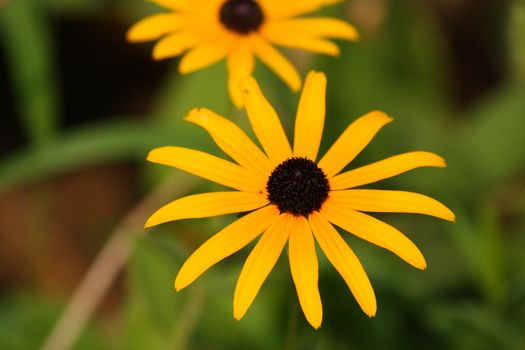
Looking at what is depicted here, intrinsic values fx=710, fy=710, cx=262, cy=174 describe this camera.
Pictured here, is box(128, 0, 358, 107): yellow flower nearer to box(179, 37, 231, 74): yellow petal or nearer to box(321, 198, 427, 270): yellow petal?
box(179, 37, 231, 74): yellow petal

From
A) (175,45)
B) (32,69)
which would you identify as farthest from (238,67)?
(32,69)

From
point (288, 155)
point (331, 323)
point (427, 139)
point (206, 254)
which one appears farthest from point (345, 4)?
point (206, 254)

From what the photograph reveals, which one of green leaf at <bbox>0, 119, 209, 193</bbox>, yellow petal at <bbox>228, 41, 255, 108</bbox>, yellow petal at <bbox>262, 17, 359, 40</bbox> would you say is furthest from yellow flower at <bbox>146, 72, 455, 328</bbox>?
green leaf at <bbox>0, 119, 209, 193</bbox>

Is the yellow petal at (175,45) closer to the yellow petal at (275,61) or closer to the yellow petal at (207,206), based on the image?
the yellow petal at (275,61)

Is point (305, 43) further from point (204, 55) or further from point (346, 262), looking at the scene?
point (346, 262)

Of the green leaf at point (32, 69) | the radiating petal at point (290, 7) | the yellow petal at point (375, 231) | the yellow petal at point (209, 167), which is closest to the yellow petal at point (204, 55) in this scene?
the radiating petal at point (290, 7)
